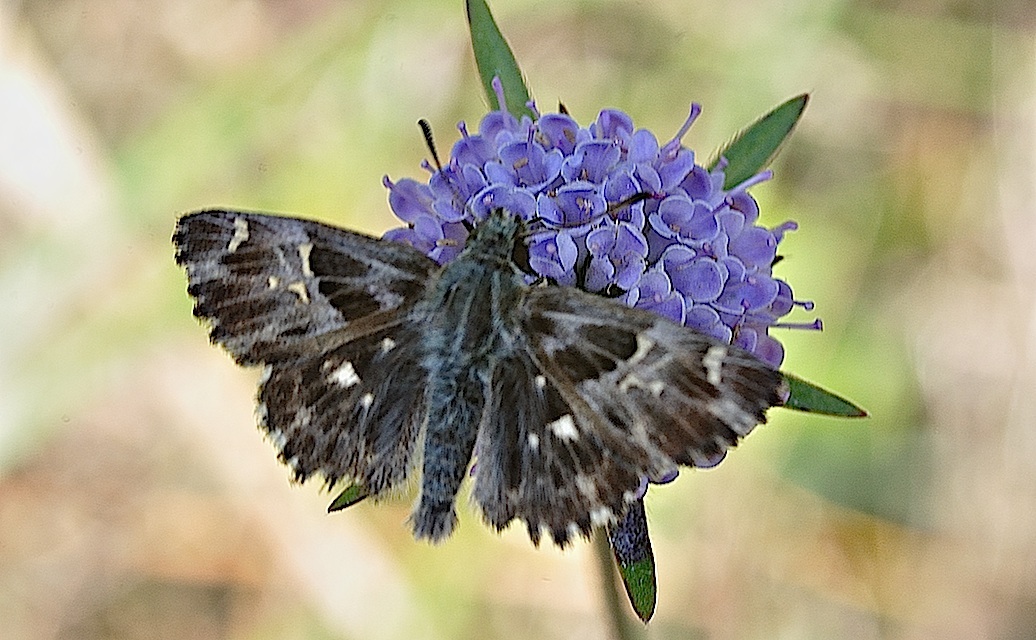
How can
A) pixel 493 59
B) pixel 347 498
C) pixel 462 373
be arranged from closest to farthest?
1. pixel 462 373
2. pixel 347 498
3. pixel 493 59

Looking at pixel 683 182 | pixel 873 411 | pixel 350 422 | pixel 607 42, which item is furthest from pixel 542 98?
pixel 350 422

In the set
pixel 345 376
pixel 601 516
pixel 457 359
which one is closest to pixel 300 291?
pixel 345 376

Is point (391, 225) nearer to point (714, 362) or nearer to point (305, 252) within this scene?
point (305, 252)

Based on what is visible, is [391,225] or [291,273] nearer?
[291,273]

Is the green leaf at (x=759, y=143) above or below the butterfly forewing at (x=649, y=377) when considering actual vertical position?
above

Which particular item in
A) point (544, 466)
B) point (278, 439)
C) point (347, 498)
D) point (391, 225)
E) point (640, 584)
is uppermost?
point (391, 225)

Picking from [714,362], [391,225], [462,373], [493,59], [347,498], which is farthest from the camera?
[391,225]

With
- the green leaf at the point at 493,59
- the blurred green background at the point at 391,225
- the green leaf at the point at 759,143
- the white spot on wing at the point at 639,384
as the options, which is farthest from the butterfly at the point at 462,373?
the blurred green background at the point at 391,225

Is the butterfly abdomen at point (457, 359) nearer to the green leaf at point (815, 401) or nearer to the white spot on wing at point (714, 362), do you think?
the white spot on wing at point (714, 362)

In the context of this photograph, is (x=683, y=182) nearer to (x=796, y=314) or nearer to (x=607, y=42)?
(x=796, y=314)
